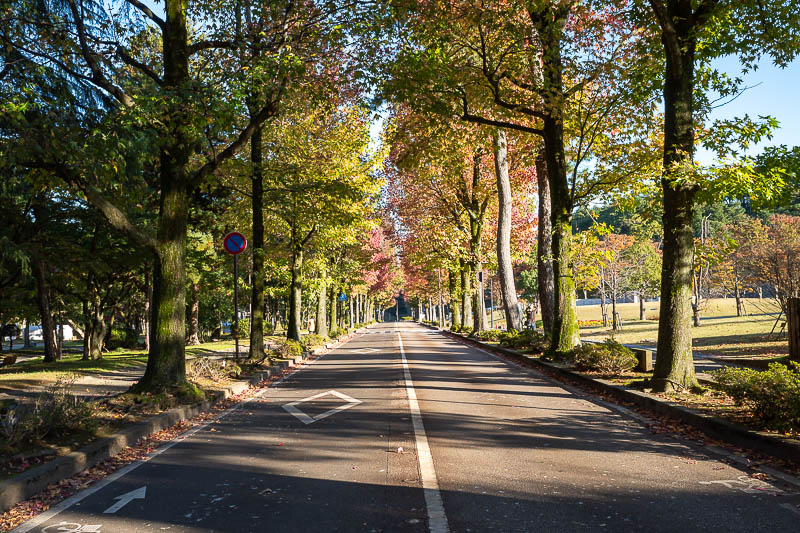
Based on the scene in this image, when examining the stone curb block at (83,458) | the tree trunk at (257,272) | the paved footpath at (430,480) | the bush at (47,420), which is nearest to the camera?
the paved footpath at (430,480)

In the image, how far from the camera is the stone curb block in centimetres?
523

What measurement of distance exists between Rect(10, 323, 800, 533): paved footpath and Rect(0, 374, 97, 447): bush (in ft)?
3.58

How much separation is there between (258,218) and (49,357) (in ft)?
35.2

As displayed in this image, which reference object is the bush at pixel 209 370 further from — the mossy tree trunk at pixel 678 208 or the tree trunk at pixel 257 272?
the mossy tree trunk at pixel 678 208

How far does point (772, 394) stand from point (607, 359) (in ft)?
20.0

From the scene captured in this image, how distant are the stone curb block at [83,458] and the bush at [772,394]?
745cm

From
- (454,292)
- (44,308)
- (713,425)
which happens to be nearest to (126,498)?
(713,425)

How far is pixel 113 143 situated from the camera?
867cm

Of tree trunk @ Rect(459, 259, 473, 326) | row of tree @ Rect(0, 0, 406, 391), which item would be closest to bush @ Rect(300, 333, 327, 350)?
row of tree @ Rect(0, 0, 406, 391)

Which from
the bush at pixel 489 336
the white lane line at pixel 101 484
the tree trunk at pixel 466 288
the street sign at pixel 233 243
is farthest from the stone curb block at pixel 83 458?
the tree trunk at pixel 466 288

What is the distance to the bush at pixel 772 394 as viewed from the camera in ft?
21.4

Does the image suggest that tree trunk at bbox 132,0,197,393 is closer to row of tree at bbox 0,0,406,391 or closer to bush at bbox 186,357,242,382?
row of tree at bbox 0,0,406,391

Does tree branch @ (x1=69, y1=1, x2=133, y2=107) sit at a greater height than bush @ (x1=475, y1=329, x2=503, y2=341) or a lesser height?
greater

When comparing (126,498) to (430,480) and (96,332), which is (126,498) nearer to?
(430,480)
